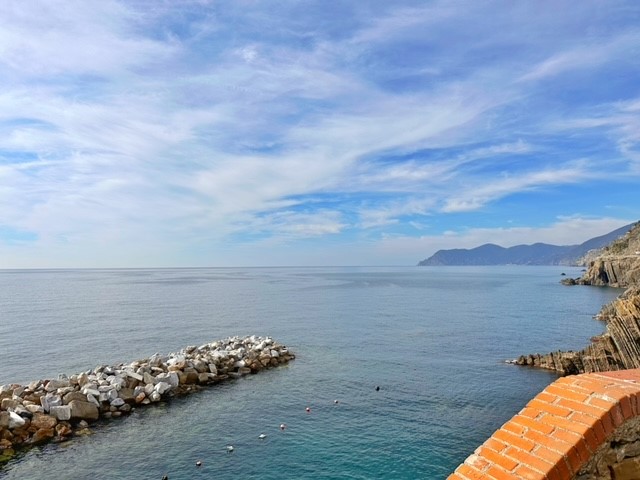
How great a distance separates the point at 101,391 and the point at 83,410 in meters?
2.36

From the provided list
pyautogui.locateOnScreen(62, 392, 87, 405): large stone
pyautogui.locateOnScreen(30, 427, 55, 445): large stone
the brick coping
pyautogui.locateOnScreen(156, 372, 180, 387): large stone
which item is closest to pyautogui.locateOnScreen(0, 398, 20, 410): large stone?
pyautogui.locateOnScreen(62, 392, 87, 405): large stone

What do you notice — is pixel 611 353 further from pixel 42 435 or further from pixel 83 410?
pixel 42 435

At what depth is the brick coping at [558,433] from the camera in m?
4.12

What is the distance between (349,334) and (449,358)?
1604 cm

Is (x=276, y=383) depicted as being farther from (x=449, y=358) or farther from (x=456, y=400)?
(x=449, y=358)

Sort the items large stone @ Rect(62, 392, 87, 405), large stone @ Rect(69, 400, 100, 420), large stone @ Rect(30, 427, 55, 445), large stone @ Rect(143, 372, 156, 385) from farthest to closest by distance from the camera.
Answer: large stone @ Rect(143, 372, 156, 385) → large stone @ Rect(62, 392, 87, 405) → large stone @ Rect(69, 400, 100, 420) → large stone @ Rect(30, 427, 55, 445)

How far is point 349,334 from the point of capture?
5378cm

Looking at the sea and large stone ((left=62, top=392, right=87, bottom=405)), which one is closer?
the sea

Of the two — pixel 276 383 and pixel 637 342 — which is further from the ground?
pixel 637 342

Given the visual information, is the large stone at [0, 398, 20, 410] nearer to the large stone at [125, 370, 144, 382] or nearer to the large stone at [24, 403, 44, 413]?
the large stone at [24, 403, 44, 413]

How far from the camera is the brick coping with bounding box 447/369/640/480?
412cm

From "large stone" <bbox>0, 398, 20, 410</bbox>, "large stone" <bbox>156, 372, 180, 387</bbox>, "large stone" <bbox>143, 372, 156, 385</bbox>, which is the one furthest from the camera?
"large stone" <bbox>156, 372, 180, 387</bbox>

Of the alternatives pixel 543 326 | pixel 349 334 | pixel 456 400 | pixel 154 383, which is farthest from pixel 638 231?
pixel 154 383

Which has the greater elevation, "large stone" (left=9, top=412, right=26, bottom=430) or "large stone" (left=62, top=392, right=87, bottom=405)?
"large stone" (left=62, top=392, right=87, bottom=405)
